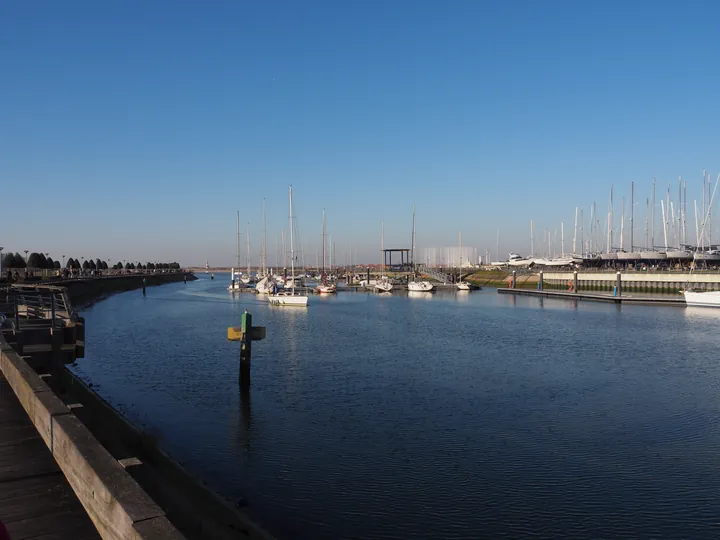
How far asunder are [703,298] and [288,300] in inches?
2084

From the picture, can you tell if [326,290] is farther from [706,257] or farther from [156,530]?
[156,530]

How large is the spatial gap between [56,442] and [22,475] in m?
0.72

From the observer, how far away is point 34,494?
7508 millimetres

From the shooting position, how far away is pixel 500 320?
56156 mm

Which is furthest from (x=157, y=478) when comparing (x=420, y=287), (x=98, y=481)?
(x=420, y=287)

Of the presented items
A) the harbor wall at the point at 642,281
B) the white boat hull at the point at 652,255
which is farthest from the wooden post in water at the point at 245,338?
the white boat hull at the point at 652,255

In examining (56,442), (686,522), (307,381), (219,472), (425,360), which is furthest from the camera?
(425,360)

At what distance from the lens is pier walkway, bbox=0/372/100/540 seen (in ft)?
21.5

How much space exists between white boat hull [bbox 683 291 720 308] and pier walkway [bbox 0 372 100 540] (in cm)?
7615

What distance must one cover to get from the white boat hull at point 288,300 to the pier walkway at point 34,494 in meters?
61.1

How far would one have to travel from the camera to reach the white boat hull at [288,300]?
235 ft

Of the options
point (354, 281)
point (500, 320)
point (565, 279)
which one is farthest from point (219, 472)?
point (354, 281)

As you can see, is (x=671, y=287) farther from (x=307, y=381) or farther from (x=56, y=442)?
(x=56, y=442)

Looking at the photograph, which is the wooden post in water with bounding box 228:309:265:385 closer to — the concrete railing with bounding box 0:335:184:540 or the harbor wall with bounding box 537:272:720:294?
the concrete railing with bounding box 0:335:184:540
